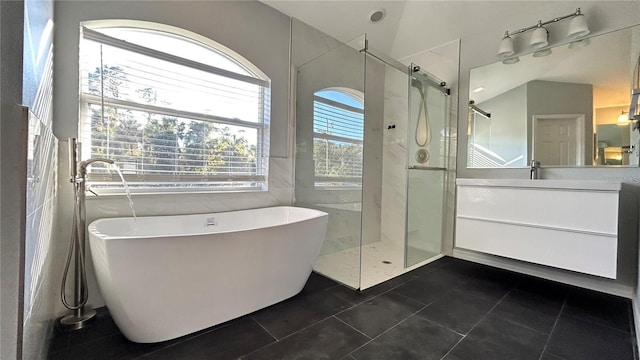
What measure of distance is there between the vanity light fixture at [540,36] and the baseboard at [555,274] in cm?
199

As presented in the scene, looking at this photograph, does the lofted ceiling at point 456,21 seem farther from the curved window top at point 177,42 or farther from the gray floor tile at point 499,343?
the gray floor tile at point 499,343

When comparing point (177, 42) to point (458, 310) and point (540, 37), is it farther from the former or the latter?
point (540, 37)

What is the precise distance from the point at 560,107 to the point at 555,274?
150 cm

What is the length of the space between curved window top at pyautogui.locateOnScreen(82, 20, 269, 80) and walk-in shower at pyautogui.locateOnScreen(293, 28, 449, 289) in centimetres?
65

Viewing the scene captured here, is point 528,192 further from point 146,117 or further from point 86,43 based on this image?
point 86,43

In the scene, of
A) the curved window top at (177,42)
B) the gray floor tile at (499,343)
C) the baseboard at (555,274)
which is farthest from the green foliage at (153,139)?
the baseboard at (555,274)

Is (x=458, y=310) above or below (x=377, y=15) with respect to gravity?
below

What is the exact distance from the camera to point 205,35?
2.13 m

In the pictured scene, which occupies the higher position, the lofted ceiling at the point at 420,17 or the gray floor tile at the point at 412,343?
the lofted ceiling at the point at 420,17

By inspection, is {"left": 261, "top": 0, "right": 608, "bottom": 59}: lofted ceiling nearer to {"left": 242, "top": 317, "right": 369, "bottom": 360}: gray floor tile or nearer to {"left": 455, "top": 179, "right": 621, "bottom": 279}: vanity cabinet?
{"left": 455, "top": 179, "right": 621, "bottom": 279}: vanity cabinet

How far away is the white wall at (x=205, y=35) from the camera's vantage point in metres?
1.60

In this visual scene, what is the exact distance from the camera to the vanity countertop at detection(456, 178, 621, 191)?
1.77 metres

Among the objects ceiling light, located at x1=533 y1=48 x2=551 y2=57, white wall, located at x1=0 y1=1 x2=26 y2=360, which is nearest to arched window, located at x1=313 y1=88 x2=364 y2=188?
ceiling light, located at x1=533 y1=48 x2=551 y2=57

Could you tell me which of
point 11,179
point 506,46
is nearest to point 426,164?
point 506,46
